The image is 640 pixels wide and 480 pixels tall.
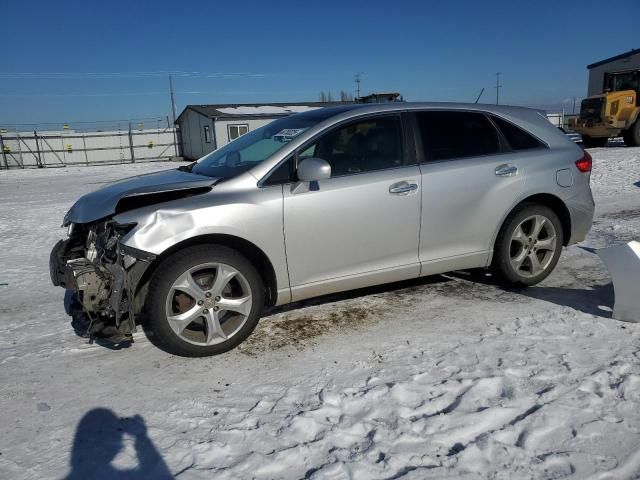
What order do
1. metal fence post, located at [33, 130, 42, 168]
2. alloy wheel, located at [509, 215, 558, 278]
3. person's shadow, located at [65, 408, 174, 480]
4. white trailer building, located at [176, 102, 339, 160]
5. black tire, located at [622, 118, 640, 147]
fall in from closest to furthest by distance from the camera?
person's shadow, located at [65, 408, 174, 480] < alloy wheel, located at [509, 215, 558, 278] < black tire, located at [622, 118, 640, 147] < white trailer building, located at [176, 102, 339, 160] < metal fence post, located at [33, 130, 42, 168]

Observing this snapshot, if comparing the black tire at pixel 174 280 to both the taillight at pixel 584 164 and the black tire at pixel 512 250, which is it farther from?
the taillight at pixel 584 164

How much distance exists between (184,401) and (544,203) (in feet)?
11.9

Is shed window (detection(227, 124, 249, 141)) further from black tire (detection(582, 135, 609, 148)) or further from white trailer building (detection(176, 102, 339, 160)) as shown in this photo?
black tire (detection(582, 135, 609, 148))

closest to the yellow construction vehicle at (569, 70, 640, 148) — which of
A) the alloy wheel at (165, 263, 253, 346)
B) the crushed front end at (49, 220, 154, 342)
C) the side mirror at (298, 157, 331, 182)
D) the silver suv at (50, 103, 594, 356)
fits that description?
the silver suv at (50, 103, 594, 356)

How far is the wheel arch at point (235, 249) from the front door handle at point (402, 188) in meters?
1.14

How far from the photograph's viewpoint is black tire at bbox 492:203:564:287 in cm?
447

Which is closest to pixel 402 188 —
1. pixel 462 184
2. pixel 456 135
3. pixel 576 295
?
pixel 462 184

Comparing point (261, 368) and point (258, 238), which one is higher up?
point (258, 238)

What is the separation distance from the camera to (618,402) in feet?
9.24

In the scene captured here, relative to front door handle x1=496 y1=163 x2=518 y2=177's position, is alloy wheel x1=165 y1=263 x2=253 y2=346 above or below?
below

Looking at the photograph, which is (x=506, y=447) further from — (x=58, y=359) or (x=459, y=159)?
(x=58, y=359)

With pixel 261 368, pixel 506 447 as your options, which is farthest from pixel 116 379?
pixel 506 447

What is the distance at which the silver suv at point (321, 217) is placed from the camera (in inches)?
133

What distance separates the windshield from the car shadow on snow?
2.35m
